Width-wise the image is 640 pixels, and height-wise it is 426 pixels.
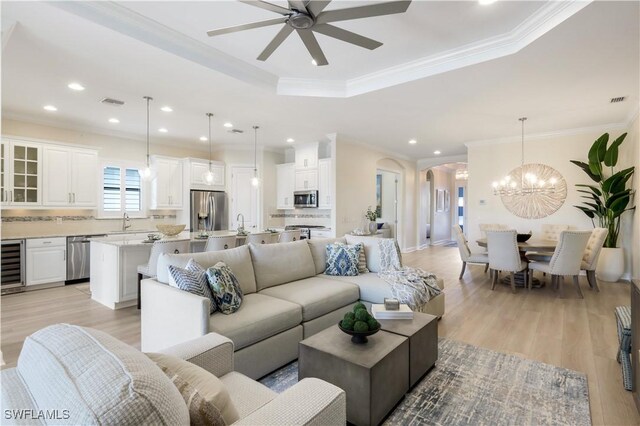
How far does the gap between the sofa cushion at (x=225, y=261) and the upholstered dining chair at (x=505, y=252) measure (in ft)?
12.5

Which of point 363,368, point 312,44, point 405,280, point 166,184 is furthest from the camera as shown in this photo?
point 166,184

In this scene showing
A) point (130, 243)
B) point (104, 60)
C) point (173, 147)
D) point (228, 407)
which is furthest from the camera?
point (173, 147)

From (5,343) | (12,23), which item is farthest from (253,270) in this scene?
(12,23)

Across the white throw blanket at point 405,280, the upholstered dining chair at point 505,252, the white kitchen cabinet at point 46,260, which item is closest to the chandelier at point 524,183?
the upholstered dining chair at point 505,252

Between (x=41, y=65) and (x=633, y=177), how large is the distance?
28.4ft

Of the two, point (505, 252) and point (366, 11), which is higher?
point (366, 11)

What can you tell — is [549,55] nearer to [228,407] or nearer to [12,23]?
[228,407]

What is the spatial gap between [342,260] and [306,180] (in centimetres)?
387

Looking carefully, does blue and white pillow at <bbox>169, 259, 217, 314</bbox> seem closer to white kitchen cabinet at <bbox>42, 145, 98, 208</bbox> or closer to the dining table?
white kitchen cabinet at <bbox>42, 145, 98, 208</bbox>

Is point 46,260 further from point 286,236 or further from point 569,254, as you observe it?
point 569,254

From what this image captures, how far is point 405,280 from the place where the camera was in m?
3.35

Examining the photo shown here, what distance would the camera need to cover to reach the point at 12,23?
8.78 ft

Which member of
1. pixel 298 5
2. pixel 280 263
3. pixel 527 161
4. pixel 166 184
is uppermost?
pixel 298 5

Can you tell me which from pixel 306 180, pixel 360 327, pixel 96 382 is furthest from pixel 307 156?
pixel 96 382
